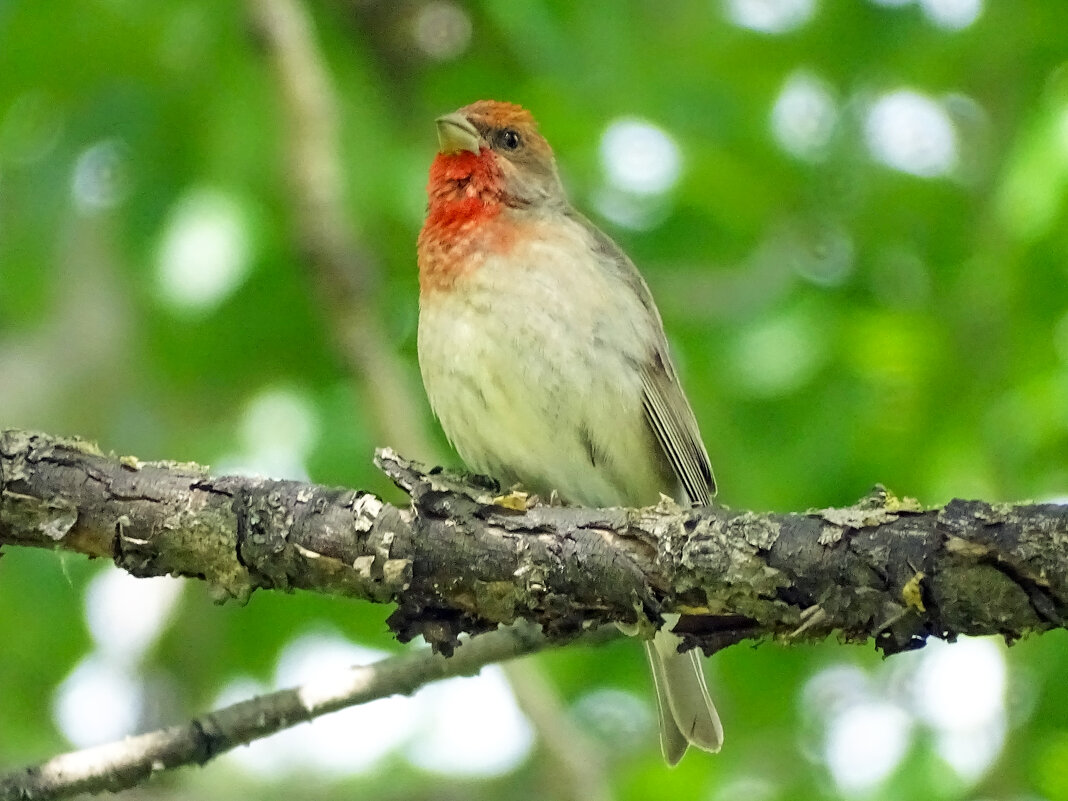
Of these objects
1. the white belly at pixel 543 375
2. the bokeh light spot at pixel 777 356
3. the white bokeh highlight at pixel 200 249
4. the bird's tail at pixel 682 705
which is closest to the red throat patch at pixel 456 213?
the white belly at pixel 543 375

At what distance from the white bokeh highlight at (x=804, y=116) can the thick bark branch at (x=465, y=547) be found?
110 inches

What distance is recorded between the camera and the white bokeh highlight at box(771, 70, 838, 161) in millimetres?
6082

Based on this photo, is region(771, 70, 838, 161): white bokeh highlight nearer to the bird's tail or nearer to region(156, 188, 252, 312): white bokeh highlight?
the bird's tail

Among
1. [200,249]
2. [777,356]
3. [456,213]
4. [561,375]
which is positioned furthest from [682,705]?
[200,249]

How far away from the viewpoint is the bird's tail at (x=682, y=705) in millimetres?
5504

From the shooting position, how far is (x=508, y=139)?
6.41m

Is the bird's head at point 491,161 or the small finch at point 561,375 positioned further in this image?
the bird's head at point 491,161

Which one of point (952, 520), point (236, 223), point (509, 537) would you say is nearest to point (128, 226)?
point (236, 223)

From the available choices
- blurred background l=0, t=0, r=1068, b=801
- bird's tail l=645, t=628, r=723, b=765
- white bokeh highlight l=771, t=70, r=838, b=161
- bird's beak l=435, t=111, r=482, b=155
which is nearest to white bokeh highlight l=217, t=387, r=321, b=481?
blurred background l=0, t=0, r=1068, b=801

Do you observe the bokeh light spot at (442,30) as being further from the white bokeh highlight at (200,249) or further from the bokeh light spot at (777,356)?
the bokeh light spot at (777,356)

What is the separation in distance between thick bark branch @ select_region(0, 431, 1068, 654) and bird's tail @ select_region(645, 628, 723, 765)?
170cm

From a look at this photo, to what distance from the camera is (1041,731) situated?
5824 mm

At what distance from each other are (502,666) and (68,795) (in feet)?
6.20

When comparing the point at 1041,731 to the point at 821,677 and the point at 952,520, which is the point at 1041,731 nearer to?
the point at 821,677
